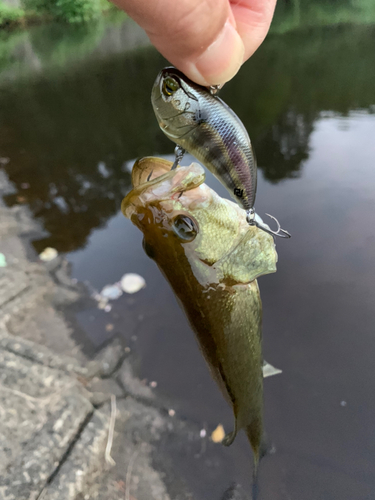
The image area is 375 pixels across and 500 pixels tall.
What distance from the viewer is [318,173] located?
13.9 ft

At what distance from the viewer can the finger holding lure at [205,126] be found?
78 cm

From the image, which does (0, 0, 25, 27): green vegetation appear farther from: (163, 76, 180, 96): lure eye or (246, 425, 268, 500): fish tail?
(246, 425, 268, 500): fish tail

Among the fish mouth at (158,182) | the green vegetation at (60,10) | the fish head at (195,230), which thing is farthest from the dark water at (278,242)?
the green vegetation at (60,10)

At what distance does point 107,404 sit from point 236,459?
3.45 ft

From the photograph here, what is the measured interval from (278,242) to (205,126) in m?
2.78

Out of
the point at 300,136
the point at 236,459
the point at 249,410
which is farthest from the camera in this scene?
the point at 300,136

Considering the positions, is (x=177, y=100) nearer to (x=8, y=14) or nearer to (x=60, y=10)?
(x=8, y=14)

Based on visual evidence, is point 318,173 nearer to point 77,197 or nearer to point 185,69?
point 77,197

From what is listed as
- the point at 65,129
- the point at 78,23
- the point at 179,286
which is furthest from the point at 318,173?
the point at 78,23

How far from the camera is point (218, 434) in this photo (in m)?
2.24

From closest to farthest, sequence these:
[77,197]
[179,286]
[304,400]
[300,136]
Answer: [179,286] → [304,400] → [77,197] → [300,136]

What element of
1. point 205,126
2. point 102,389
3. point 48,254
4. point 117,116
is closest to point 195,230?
point 205,126

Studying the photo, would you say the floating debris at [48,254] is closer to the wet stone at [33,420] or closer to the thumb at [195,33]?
the wet stone at [33,420]

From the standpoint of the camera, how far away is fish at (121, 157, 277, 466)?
101cm
